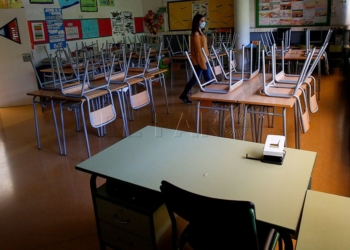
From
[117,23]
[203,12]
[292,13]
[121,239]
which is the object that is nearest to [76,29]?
[117,23]

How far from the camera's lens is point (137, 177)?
1459 mm

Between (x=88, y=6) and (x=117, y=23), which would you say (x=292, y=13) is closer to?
(x=117, y=23)

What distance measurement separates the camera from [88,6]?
7.49 metres

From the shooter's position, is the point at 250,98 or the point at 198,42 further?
the point at 198,42

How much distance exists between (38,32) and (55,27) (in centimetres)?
44

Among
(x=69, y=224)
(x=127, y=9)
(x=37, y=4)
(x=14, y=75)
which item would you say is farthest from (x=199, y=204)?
(x=127, y=9)

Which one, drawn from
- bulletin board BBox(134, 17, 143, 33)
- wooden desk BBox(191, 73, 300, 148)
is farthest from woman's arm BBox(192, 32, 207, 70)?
bulletin board BBox(134, 17, 143, 33)

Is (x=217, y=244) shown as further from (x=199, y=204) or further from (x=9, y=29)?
(x=9, y=29)

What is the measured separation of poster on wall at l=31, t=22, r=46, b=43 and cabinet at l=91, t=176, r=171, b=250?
561 centimetres

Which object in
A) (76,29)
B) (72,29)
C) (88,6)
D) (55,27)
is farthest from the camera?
(88,6)

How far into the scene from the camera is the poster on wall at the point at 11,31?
5.46 metres

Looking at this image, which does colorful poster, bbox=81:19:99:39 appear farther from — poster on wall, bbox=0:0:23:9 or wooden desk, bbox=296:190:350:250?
wooden desk, bbox=296:190:350:250

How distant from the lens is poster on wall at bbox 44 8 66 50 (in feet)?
21.5

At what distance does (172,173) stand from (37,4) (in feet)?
20.2
